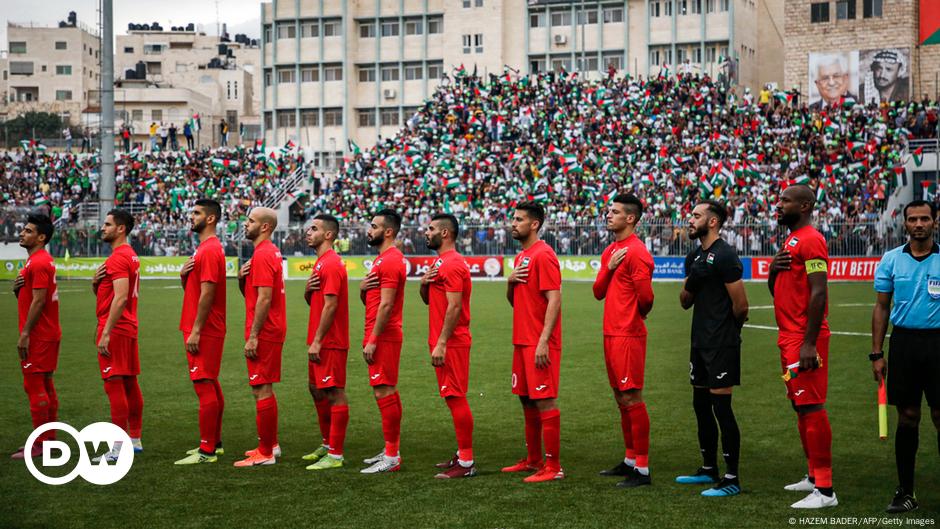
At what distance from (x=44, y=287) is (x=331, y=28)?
66.1 metres

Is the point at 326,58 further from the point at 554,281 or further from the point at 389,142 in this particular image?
the point at 554,281

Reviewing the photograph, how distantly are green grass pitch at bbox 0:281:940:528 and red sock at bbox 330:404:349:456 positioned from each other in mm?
241

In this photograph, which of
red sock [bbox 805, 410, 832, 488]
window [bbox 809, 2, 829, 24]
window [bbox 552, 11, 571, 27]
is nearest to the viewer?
red sock [bbox 805, 410, 832, 488]

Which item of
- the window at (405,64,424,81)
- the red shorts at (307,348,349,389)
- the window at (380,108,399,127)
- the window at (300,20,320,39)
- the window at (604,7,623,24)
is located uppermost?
the window at (300,20,320,39)

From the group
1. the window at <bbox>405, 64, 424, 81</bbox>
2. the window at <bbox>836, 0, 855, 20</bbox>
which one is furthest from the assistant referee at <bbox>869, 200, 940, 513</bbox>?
the window at <bbox>405, 64, 424, 81</bbox>

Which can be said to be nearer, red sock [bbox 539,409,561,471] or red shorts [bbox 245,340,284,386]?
red sock [bbox 539,409,561,471]

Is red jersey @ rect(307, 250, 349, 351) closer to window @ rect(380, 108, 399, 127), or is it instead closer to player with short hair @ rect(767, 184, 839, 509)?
player with short hair @ rect(767, 184, 839, 509)

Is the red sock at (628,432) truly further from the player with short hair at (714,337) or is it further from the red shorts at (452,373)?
the red shorts at (452,373)

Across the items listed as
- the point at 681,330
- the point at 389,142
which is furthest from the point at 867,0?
the point at 681,330

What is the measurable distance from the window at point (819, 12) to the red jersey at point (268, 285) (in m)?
52.3

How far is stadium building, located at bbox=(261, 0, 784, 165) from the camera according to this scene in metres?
65.7

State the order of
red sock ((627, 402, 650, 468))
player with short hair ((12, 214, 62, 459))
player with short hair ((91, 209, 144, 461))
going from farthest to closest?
player with short hair ((12, 214, 62, 459)), player with short hair ((91, 209, 144, 461)), red sock ((627, 402, 650, 468))

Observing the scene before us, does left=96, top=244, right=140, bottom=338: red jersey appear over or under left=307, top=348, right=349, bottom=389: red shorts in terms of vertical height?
over

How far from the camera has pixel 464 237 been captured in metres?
39.7
